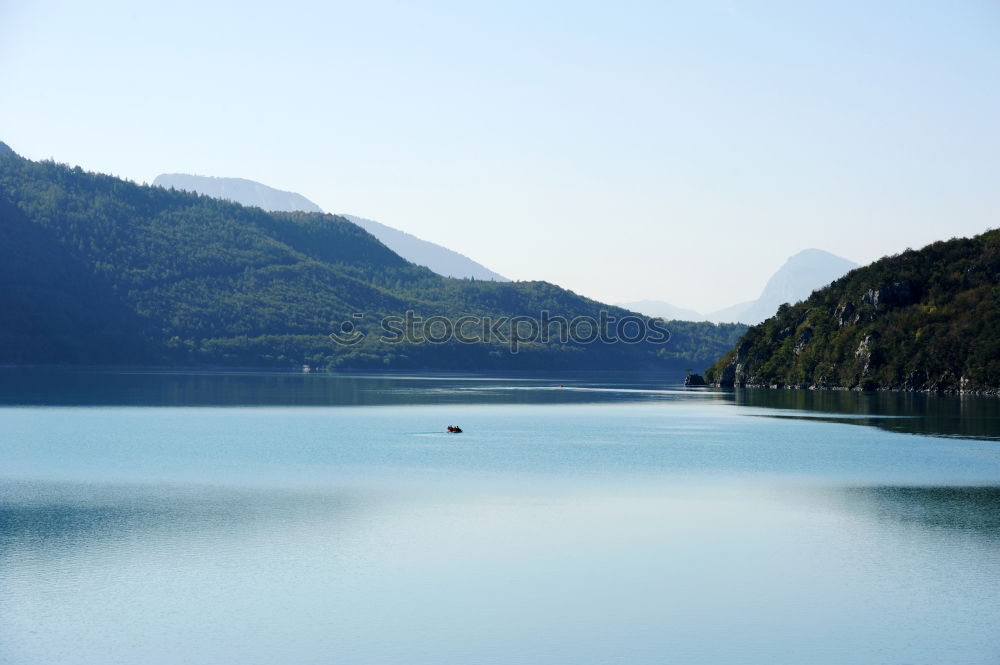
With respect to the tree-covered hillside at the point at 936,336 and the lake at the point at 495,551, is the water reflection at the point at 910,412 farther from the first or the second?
the lake at the point at 495,551

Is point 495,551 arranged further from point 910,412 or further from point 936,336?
point 936,336

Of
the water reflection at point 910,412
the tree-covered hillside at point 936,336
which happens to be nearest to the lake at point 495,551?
the water reflection at point 910,412

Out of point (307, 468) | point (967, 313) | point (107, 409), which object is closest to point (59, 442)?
point (307, 468)

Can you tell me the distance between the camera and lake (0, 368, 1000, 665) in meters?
25.5

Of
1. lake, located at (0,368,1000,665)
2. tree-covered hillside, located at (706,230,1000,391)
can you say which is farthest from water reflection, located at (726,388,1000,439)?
lake, located at (0,368,1000,665)

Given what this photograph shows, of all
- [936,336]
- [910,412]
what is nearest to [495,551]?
[910,412]

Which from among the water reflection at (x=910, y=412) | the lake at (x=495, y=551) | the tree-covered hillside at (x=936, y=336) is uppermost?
the tree-covered hillside at (x=936, y=336)

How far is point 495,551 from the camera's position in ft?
116

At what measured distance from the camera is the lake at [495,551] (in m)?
25.5

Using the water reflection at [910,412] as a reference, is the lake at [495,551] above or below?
below

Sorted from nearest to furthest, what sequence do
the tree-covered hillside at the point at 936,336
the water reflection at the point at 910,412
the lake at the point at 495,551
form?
the lake at the point at 495,551, the water reflection at the point at 910,412, the tree-covered hillside at the point at 936,336

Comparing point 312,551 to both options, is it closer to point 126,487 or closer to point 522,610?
point 522,610

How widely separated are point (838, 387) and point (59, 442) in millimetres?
154364

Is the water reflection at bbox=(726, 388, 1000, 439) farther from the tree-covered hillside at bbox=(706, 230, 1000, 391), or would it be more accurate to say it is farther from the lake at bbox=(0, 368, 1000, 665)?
the lake at bbox=(0, 368, 1000, 665)
